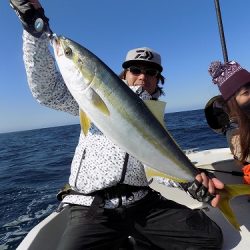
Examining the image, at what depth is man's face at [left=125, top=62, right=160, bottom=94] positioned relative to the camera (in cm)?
450

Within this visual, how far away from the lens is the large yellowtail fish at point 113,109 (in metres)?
2.69

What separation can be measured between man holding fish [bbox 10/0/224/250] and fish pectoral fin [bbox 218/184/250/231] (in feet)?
0.22

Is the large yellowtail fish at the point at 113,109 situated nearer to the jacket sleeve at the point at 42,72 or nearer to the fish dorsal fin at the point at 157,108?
the fish dorsal fin at the point at 157,108

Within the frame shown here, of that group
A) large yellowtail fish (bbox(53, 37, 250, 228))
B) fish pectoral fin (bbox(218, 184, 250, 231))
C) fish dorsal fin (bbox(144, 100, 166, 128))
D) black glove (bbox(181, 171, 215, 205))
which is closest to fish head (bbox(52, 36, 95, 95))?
large yellowtail fish (bbox(53, 37, 250, 228))

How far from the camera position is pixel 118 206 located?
405cm

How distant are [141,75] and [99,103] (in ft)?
6.43

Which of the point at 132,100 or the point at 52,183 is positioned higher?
the point at 132,100

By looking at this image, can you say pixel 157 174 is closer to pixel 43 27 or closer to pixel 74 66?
pixel 74 66

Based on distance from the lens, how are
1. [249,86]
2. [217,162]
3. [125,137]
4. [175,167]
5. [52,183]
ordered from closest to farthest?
[125,137] < [175,167] < [249,86] < [217,162] < [52,183]

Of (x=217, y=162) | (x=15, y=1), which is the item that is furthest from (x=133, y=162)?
(x=217, y=162)

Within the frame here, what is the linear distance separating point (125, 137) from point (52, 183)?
11549 millimetres

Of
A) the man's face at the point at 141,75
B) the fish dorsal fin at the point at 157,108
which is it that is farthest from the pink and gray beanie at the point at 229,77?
the fish dorsal fin at the point at 157,108

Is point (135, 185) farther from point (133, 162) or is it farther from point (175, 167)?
point (175, 167)

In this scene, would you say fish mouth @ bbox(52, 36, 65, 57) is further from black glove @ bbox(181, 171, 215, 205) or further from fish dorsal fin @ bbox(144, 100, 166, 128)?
black glove @ bbox(181, 171, 215, 205)
